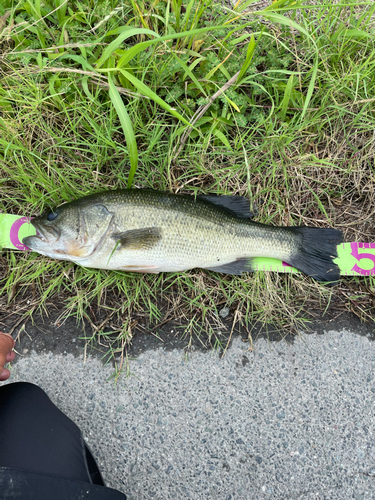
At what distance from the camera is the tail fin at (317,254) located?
8.52 feet

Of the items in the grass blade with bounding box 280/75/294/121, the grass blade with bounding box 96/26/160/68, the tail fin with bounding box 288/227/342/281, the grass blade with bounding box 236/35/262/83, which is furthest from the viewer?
the tail fin with bounding box 288/227/342/281

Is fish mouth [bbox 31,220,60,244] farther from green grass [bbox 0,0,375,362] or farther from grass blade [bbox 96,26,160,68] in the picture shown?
grass blade [bbox 96,26,160,68]

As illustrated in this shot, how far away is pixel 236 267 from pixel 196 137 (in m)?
1.17

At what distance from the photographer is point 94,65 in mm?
2459

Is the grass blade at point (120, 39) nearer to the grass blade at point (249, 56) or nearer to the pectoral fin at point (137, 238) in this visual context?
the grass blade at point (249, 56)

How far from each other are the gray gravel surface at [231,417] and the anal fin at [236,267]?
62 centimetres

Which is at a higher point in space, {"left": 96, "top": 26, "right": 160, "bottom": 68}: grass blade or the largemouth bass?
{"left": 96, "top": 26, "right": 160, "bottom": 68}: grass blade

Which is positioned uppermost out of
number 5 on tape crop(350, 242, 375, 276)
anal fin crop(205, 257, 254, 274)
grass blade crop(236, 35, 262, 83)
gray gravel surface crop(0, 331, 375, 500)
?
grass blade crop(236, 35, 262, 83)

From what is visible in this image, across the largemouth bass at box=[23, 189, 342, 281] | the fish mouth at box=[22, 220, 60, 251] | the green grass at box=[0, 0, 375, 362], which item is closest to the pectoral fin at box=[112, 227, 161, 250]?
the largemouth bass at box=[23, 189, 342, 281]

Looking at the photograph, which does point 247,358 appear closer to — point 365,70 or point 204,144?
point 204,144

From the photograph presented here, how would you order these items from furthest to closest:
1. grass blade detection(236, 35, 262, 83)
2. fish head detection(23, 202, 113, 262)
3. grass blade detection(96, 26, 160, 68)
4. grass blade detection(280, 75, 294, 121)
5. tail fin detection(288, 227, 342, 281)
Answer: tail fin detection(288, 227, 342, 281), grass blade detection(280, 75, 294, 121), fish head detection(23, 202, 113, 262), grass blade detection(236, 35, 262, 83), grass blade detection(96, 26, 160, 68)

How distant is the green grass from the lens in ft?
8.16

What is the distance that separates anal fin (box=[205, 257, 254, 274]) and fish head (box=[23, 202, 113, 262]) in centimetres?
91

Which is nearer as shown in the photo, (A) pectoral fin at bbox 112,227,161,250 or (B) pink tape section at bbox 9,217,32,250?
(A) pectoral fin at bbox 112,227,161,250
